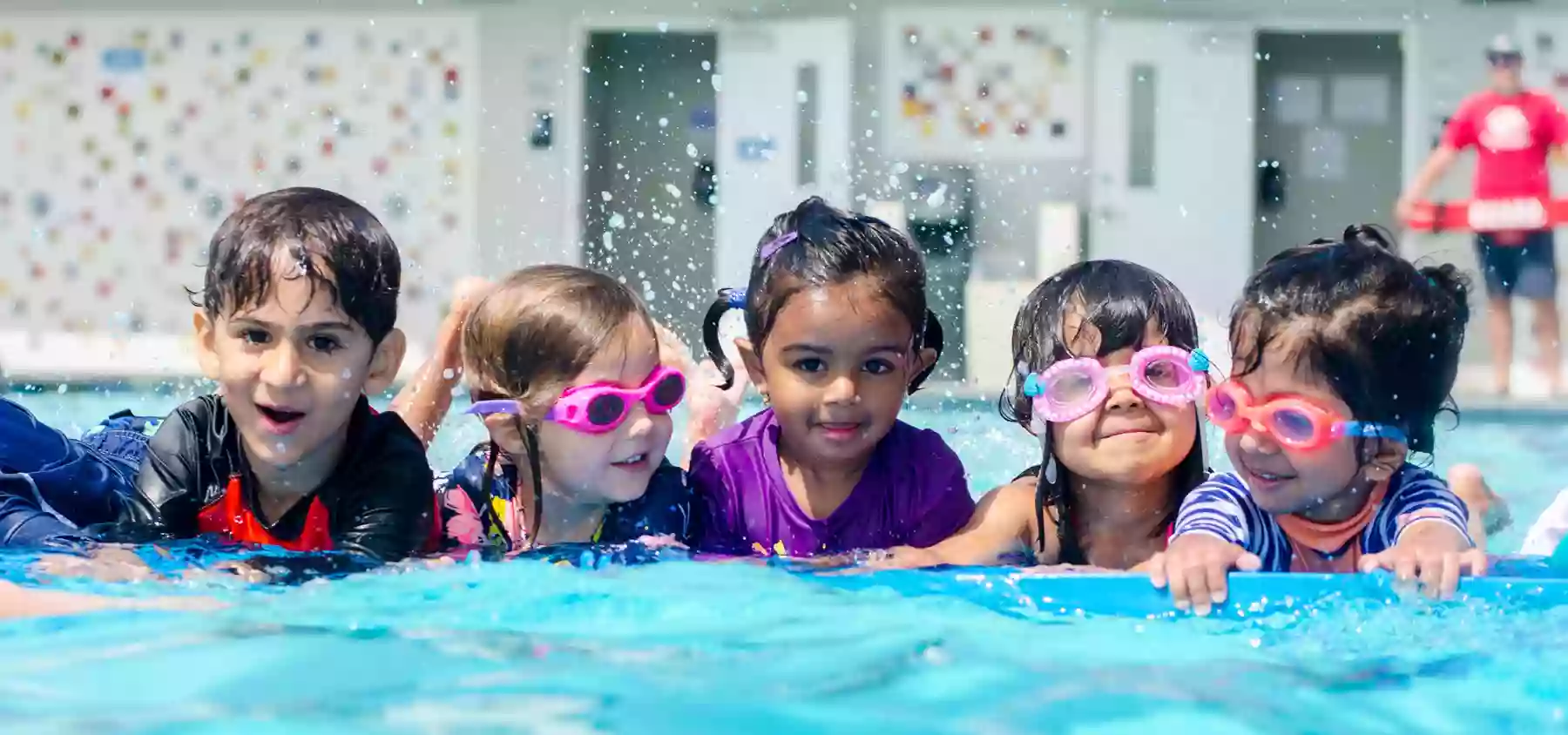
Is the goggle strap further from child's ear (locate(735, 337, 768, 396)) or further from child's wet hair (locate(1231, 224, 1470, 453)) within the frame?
child's ear (locate(735, 337, 768, 396))

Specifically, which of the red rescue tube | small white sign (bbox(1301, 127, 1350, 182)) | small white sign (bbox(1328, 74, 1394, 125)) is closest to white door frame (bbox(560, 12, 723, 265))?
small white sign (bbox(1301, 127, 1350, 182))

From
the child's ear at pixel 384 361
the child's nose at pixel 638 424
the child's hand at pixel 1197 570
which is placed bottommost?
the child's hand at pixel 1197 570

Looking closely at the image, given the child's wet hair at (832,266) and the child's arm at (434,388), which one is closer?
the child's wet hair at (832,266)

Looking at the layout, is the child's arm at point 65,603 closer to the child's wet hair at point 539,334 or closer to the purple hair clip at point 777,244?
the child's wet hair at point 539,334

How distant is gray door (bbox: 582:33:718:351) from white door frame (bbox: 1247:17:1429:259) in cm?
485

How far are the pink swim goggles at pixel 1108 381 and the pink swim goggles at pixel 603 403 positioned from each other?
826 millimetres

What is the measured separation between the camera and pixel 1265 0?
546 inches

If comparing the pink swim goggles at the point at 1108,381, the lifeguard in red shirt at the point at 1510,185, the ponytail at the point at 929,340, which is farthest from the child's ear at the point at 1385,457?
the lifeguard in red shirt at the point at 1510,185

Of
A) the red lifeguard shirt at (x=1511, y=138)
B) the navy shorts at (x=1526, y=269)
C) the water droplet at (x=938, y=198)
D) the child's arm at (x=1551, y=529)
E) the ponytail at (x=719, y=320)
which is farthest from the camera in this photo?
the water droplet at (x=938, y=198)

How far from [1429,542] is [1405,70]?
38.4ft

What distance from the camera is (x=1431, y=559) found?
2.96 meters

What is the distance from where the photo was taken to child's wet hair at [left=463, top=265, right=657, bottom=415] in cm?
360

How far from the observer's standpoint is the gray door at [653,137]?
14.3m

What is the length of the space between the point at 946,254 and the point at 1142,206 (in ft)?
5.88
